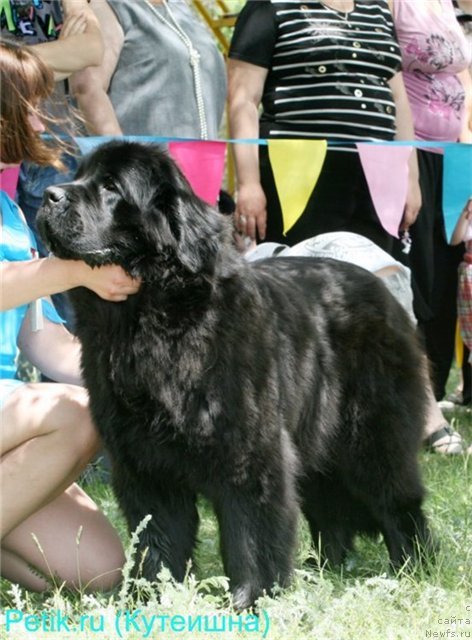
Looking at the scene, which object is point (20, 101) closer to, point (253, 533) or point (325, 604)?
point (253, 533)

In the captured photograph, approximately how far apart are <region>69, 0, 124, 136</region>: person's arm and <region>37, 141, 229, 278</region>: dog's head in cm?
146

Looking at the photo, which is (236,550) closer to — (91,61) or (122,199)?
(122,199)

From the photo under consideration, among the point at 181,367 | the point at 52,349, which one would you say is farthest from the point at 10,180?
the point at 181,367

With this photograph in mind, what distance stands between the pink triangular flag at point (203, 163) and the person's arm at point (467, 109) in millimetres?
1463

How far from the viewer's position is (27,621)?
2.69 meters

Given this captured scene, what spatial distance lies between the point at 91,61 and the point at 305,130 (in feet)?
3.13

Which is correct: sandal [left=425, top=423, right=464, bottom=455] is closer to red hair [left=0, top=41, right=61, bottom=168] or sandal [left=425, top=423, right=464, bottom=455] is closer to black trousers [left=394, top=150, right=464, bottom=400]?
black trousers [left=394, top=150, right=464, bottom=400]

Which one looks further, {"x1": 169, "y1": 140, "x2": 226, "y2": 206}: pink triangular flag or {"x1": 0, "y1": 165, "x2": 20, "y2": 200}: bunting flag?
{"x1": 169, "y1": 140, "x2": 226, "y2": 206}: pink triangular flag

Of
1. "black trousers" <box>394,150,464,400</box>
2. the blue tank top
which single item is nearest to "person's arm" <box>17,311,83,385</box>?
the blue tank top

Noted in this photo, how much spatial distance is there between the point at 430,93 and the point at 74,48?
1.89m

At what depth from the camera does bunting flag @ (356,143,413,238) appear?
4.50 m

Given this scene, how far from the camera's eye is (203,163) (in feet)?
14.4

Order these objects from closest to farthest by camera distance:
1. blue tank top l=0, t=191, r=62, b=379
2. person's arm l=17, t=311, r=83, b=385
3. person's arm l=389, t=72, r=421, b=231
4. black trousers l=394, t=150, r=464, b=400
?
blue tank top l=0, t=191, r=62, b=379 → person's arm l=17, t=311, r=83, b=385 → person's arm l=389, t=72, r=421, b=231 → black trousers l=394, t=150, r=464, b=400

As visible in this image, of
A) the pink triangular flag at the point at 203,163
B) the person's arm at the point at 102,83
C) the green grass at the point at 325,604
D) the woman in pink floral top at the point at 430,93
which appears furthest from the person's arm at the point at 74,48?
the green grass at the point at 325,604
